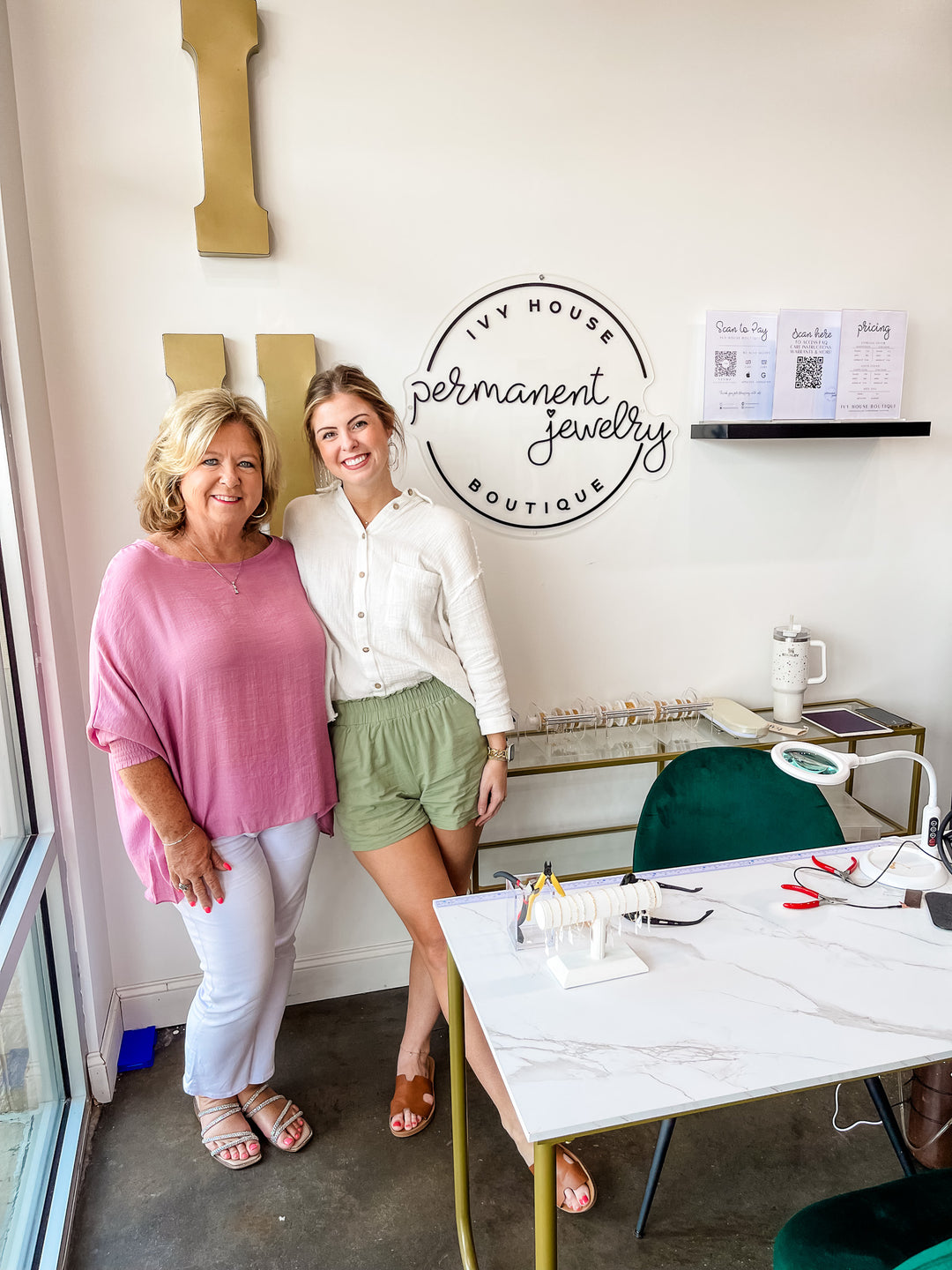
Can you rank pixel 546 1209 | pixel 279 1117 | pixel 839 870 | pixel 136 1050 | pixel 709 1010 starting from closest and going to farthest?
pixel 546 1209 → pixel 709 1010 → pixel 839 870 → pixel 279 1117 → pixel 136 1050

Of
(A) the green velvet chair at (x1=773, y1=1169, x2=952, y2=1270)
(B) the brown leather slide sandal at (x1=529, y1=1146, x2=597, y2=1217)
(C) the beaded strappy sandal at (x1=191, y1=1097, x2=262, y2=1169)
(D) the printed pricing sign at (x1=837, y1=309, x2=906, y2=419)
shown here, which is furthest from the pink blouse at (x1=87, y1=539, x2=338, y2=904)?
(D) the printed pricing sign at (x1=837, y1=309, x2=906, y2=419)

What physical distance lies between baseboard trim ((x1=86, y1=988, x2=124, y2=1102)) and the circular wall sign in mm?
1743

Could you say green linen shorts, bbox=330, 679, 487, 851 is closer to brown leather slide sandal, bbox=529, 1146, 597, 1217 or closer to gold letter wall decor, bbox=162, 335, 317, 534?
gold letter wall decor, bbox=162, 335, 317, 534

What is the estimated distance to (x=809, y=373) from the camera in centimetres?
259

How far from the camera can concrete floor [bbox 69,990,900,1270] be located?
1.80 m

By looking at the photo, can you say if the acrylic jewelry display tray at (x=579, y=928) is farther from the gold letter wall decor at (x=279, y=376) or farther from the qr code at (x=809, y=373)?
the qr code at (x=809, y=373)

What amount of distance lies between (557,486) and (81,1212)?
2151mm

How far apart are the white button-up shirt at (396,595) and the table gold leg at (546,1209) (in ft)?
3.40

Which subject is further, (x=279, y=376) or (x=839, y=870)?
(x=279, y=376)

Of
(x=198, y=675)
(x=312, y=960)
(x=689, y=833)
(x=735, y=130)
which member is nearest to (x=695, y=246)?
(x=735, y=130)

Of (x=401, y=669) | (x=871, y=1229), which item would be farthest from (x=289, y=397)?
(x=871, y=1229)

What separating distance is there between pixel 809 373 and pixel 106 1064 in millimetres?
2762

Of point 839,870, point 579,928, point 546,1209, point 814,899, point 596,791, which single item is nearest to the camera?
point 546,1209

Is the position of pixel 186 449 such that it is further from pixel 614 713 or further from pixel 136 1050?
pixel 136 1050
